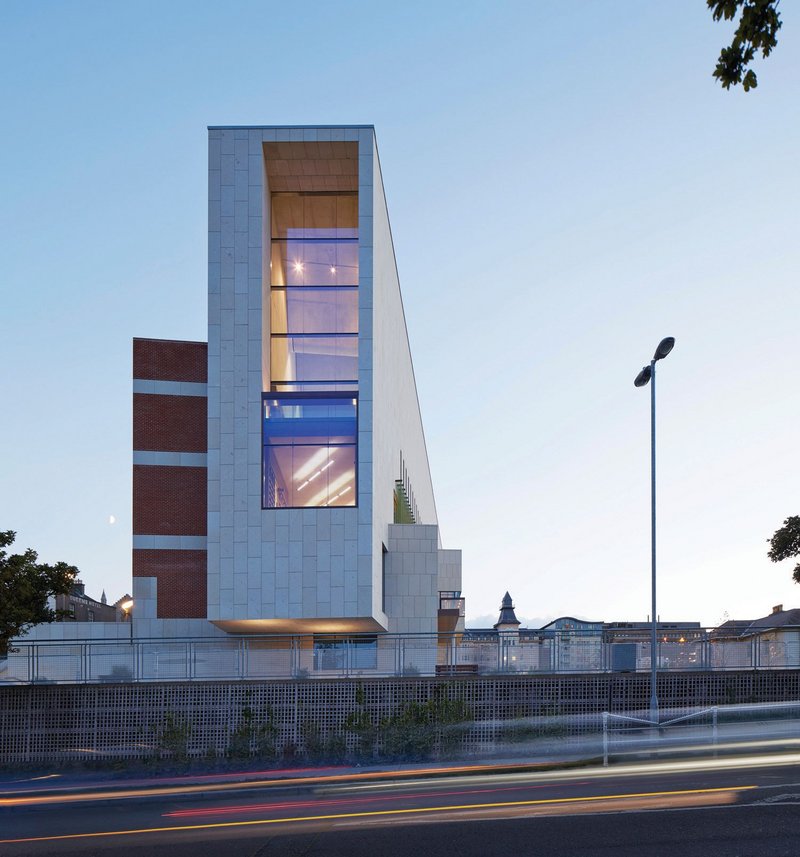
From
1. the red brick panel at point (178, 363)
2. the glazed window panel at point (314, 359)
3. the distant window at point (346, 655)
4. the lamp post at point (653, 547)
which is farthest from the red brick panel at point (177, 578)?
the lamp post at point (653, 547)

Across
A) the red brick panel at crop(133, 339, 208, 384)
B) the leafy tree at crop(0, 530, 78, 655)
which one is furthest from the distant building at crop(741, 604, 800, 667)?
the red brick panel at crop(133, 339, 208, 384)

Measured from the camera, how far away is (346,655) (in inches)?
963

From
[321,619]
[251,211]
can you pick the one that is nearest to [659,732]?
[321,619]

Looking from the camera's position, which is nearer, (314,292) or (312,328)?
(312,328)

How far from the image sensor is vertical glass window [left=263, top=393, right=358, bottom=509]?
3453cm

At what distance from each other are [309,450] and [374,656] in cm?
1167

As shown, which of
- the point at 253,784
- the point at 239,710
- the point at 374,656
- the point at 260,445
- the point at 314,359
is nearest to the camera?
the point at 253,784

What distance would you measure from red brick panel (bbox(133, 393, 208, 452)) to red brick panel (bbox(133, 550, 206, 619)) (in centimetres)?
393

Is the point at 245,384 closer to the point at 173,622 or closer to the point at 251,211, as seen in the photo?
the point at 251,211

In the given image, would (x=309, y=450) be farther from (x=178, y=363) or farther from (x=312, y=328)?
(x=178, y=363)

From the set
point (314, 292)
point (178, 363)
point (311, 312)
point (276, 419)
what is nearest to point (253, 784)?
point (276, 419)

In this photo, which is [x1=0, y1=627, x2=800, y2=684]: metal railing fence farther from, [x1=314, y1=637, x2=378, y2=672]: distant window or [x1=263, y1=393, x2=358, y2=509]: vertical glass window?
[x1=263, y1=393, x2=358, y2=509]: vertical glass window

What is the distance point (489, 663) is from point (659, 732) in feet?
15.6

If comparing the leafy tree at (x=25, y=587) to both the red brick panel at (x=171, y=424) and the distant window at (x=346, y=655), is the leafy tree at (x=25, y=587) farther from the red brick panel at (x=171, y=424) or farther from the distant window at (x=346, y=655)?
the red brick panel at (x=171, y=424)
